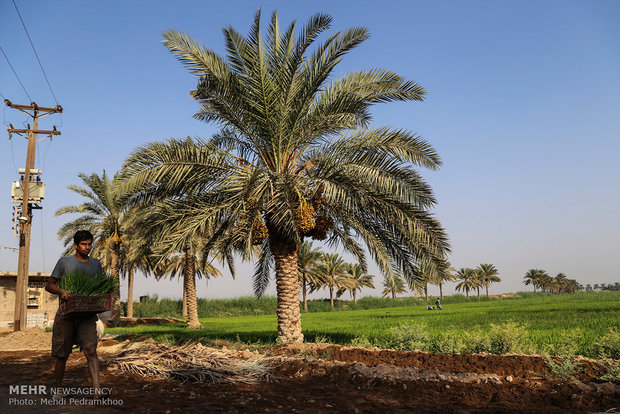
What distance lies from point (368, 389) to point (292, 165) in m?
7.52

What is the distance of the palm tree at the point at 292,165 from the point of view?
1105cm

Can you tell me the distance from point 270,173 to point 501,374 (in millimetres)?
7152

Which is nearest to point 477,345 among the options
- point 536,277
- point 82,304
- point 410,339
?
point 410,339

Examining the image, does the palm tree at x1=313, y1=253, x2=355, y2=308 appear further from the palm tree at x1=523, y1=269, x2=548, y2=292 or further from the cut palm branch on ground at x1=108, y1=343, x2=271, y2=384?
the palm tree at x1=523, y1=269, x2=548, y2=292

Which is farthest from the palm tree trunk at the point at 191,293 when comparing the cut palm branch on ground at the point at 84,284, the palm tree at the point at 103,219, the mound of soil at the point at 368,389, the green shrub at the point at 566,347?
the cut palm branch on ground at the point at 84,284

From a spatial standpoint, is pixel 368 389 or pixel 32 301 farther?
pixel 32 301

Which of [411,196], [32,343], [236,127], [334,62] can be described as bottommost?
[32,343]

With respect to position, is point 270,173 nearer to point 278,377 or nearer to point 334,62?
point 334,62

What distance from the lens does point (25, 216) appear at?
2133 centimetres

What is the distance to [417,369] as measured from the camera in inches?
276

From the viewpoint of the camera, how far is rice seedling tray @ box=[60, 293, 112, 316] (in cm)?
523

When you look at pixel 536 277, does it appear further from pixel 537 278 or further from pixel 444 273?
pixel 444 273

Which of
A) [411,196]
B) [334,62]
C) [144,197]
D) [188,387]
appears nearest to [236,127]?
[334,62]

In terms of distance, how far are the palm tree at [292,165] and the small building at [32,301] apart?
794 inches
